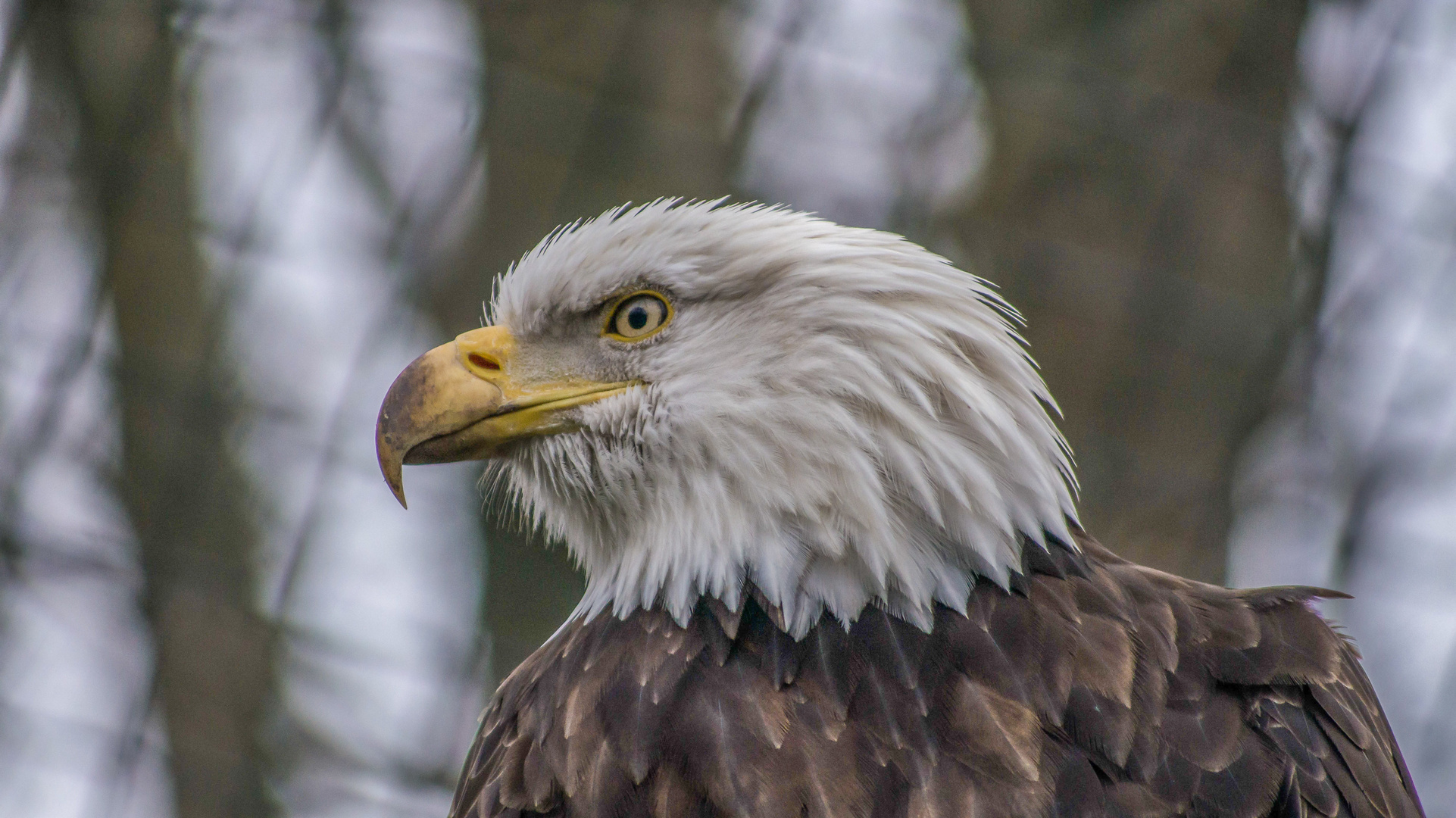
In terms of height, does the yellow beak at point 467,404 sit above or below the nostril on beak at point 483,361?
below

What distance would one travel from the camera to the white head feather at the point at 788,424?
212 cm

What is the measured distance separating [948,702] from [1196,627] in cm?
43

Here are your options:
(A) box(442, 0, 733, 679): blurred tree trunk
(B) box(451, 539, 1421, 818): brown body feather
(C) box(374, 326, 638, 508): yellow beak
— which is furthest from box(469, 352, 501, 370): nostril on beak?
(A) box(442, 0, 733, 679): blurred tree trunk

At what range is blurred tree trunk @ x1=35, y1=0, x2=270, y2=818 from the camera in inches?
187

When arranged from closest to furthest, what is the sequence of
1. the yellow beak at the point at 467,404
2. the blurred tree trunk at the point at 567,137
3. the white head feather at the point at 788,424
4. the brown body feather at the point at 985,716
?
the brown body feather at the point at 985,716
the white head feather at the point at 788,424
the yellow beak at the point at 467,404
the blurred tree trunk at the point at 567,137

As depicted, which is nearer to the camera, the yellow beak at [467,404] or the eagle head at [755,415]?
the eagle head at [755,415]

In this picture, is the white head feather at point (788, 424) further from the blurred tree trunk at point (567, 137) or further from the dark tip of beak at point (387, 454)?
the blurred tree trunk at point (567, 137)

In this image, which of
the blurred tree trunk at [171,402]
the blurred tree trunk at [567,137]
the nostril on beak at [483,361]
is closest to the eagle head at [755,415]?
the nostril on beak at [483,361]

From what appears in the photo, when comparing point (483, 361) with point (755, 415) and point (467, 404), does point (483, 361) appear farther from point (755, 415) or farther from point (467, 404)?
point (755, 415)

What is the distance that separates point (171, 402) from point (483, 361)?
2.92 metres

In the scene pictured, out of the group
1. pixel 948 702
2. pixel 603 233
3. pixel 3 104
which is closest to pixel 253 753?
pixel 3 104

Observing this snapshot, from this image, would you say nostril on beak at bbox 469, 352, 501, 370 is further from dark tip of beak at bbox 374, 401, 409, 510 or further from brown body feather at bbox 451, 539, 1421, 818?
brown body feather at bbox 451, 539, 1421, 818

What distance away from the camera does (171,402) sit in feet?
15.7

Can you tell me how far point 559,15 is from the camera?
4914mm
